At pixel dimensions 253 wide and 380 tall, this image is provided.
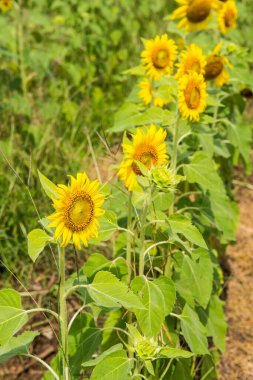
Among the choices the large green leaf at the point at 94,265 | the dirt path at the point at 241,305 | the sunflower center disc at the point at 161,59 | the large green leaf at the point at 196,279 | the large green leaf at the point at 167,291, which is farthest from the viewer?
the dirt path at the point at 241,305

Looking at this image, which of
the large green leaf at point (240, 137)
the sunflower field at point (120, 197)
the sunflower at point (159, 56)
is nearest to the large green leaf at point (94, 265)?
the sunflower field at point (120, 197)

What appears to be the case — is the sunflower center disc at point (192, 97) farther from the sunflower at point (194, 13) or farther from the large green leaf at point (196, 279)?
the sunflower at point (194, 13)

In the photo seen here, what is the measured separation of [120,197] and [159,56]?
0.75m

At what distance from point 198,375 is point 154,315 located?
1.09 metres

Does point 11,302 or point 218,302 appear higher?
point 11,302

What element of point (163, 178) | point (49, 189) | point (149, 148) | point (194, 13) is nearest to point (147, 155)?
point (149, 148)

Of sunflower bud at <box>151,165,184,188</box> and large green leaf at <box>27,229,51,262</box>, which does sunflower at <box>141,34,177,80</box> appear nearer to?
sunflower bud at <box>151,165,184,188</box>

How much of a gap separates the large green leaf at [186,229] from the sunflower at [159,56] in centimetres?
102

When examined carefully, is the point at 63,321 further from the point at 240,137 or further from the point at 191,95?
the point at 240,137

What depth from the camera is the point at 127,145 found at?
1.78 metres

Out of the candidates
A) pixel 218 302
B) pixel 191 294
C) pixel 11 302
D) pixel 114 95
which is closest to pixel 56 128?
pixel 114 95

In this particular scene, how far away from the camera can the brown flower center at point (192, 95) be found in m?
2.13

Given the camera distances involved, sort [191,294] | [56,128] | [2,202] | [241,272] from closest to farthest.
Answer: [191,294]
[2,202]
[241,272]
[56,128]

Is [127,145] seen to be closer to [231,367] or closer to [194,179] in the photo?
[194,179]
